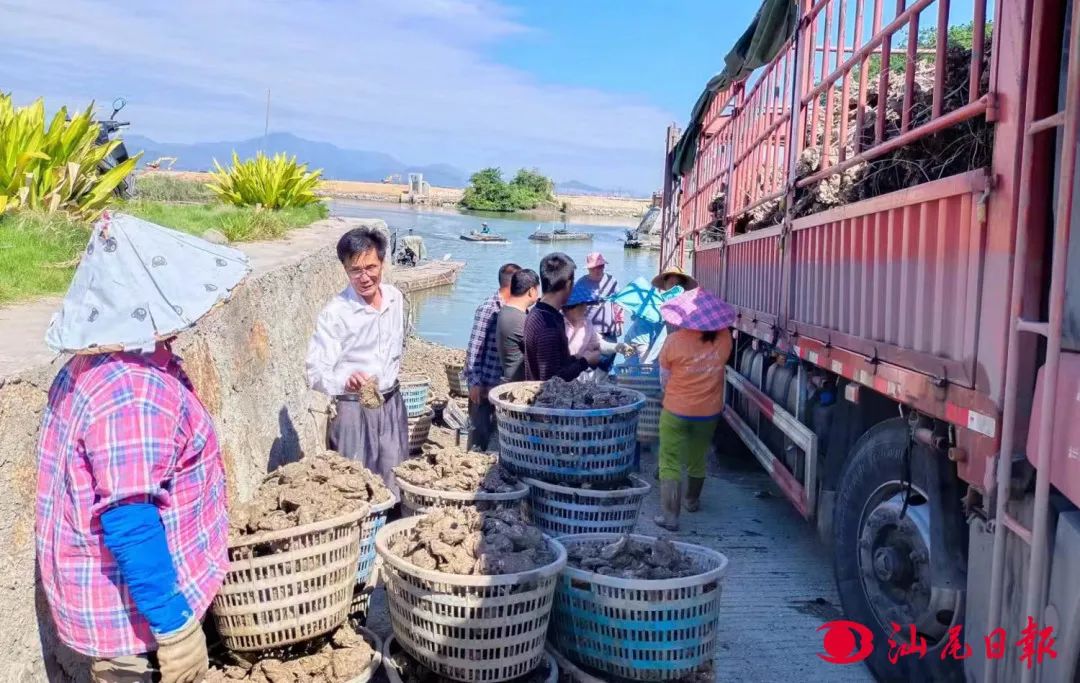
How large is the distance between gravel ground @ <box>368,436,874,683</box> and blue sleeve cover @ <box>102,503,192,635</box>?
138cm

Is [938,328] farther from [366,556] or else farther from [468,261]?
[468,261]

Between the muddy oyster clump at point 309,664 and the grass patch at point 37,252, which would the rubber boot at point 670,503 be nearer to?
the muddy oyster clump at point 309,664

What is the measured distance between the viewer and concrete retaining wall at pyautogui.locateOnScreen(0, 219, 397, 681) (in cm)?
247

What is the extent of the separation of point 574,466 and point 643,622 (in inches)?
50.1

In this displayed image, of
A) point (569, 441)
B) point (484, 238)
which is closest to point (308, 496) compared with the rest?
point (569, 441)

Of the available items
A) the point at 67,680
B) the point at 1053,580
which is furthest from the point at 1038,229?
the point at 67,680

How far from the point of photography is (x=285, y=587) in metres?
2.91

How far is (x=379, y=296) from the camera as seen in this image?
4.45m

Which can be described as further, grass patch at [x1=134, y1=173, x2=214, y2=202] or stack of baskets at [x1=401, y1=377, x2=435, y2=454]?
grass patch at [x1=134, y1=173, x2=214, y2=202]

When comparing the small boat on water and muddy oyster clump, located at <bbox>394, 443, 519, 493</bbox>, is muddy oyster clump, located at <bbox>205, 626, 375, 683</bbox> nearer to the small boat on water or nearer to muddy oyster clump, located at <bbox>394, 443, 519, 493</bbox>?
muddy oyster clump, located at <bbox>394, 443, 519, 493</bbox>

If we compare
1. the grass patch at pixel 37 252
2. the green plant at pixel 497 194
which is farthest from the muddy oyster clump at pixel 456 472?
the green plant at pixel 497 194

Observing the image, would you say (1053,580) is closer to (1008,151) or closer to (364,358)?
(1008,151)

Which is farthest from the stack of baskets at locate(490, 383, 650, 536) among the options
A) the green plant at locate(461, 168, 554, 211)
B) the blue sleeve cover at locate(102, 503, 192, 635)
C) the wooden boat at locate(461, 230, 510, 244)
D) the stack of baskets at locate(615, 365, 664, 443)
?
the green plant at locate(461, 168, 554, 211)

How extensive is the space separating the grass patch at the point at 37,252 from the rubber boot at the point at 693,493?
401 cm
